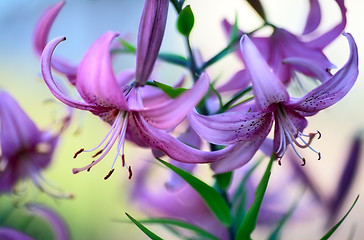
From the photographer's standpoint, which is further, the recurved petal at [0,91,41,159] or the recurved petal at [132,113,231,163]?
the recurved petal at [0,91,41,159]

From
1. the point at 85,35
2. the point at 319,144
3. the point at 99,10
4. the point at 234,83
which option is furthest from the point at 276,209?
the point at 99,10

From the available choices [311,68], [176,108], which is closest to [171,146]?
[176,108]

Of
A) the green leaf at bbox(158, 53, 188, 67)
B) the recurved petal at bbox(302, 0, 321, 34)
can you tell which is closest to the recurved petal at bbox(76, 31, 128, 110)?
the green leaf at bbox(158, 53, 188, 67)

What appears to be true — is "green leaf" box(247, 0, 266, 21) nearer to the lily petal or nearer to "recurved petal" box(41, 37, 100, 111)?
the lily petal

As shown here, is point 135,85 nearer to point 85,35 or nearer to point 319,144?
point 319,144

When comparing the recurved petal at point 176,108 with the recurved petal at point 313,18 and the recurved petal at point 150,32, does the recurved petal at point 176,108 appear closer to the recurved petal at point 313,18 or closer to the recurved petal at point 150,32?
the recurved petal at point 150,32

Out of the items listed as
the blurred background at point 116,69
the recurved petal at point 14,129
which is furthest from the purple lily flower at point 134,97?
the blurred background at point 116,69
